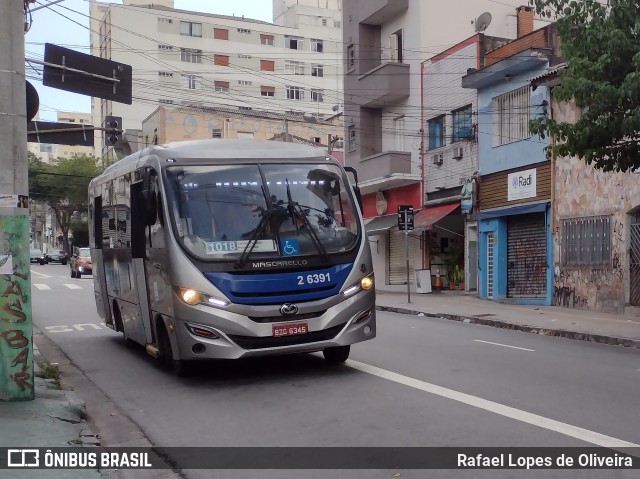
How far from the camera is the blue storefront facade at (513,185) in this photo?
20.5 m

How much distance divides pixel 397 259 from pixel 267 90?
41.2m

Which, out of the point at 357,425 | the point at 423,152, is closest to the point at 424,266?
the point at 423,152

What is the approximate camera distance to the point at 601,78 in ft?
38.8

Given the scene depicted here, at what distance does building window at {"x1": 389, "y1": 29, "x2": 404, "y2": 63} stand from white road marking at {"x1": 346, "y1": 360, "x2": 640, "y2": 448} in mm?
21492

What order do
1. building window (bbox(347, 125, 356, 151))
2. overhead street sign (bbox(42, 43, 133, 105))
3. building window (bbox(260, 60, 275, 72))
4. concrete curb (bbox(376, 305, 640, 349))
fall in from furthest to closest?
building window (bbox(260, 60, 275, 72))
building window (bbox(347, 125, 356, 151))
concrete curb (bbox(376, 305, 640, 349))
overhead street sign (bbox(42, 43, 133, 105))

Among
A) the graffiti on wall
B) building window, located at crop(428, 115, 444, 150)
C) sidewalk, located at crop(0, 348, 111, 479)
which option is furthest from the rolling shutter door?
the graffiti on wall

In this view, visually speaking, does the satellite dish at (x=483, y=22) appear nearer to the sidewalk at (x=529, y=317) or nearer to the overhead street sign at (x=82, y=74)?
the sidewalk at (x=529, y=317)

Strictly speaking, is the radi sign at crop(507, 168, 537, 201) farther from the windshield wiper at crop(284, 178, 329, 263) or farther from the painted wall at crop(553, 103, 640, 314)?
the windshield wiper at crop(284, 178, 329, 263)

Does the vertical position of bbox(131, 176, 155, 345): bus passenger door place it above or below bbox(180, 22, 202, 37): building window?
below

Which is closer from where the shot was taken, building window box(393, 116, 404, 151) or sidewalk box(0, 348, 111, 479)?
sidewalk box(0, 348, 111, 479)

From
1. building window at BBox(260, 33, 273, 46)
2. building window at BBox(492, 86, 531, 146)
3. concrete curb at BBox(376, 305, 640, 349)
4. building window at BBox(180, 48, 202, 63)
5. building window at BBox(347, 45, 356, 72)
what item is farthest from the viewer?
building window at BBox(260, 33, 273, 46)

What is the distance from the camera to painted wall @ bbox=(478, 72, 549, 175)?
20.5 meters

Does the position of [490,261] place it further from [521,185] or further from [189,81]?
[189,81]

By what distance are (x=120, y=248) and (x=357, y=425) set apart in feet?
19.5
